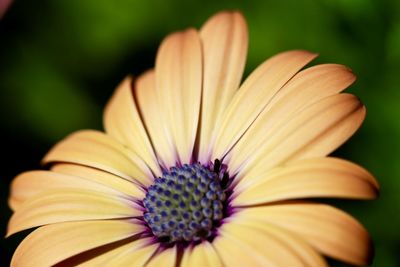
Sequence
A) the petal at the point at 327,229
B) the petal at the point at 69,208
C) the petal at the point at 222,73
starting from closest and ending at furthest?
the petal at the point at 327,229 < the petal at the point at 69,208 < the petal at the point at 222,73

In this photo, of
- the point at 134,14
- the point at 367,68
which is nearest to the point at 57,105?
the point at 134,14

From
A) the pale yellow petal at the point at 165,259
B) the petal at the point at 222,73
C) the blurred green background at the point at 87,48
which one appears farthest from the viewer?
the blurred green background at the point at 87,48

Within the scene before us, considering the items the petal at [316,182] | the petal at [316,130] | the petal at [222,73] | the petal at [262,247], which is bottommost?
the petal at [262,247]

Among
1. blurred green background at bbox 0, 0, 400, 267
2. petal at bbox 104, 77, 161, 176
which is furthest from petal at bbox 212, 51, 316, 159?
blurred green background at bbox 0, 0, 400, 267

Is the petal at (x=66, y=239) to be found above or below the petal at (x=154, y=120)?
below

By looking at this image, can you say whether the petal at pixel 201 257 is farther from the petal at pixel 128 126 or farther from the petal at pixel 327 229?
the petal at pixel 128 126

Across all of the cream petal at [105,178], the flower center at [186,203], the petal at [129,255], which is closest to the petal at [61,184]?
the cream petal at [105,178]

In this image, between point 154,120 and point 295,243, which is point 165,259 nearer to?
point 295,243

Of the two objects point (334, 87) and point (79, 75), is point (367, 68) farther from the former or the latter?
point (79, 75)

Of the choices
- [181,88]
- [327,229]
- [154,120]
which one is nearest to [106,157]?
[154,120]
